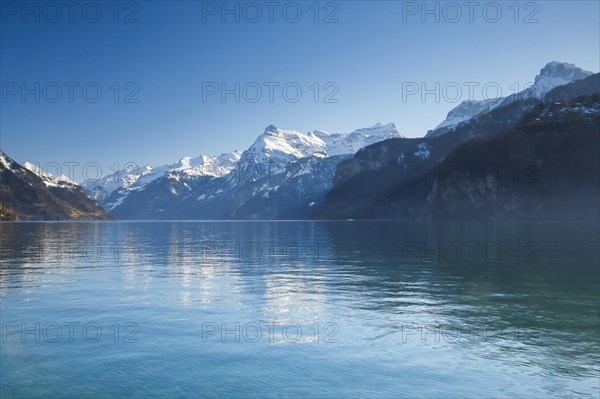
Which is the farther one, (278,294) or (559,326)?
(278,294)

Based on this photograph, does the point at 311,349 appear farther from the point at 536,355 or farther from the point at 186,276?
the point at 186,276

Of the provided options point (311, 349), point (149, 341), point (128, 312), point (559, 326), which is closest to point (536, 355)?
point (559, 326)

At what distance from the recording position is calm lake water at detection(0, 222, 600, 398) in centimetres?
1991

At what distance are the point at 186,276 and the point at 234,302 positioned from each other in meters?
17.6

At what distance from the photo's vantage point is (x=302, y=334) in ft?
91.8

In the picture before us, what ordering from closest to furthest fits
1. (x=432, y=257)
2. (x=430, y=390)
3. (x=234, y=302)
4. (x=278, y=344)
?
(x=430, y=390) → (x=278, y=344) → (x=234, y=302) → (x=432, y=257)

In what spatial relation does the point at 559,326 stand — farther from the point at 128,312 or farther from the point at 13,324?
the point at 13,324

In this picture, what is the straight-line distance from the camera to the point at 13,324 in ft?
99.0

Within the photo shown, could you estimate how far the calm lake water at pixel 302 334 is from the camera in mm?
19906

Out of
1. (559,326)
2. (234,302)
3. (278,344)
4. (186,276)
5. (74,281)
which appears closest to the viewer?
(278,344)

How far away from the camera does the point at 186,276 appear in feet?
177

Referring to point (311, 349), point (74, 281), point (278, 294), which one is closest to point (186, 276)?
point (74, 281)

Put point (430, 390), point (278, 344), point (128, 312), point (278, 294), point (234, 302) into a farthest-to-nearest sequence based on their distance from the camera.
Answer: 1. point (278, 294)
2. point (234, 302)
3. point (128, 312)
4. point (278, 344)
5. point (430, 390)

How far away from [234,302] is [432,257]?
144 feet
